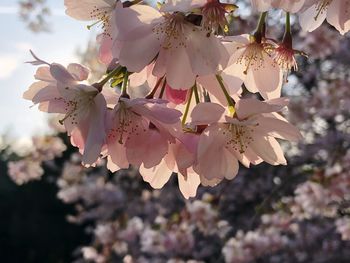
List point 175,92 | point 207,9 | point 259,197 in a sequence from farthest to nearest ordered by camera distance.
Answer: point 259,197 < point 175,92 < point 207,9

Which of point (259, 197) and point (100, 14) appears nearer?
point (100, 14)

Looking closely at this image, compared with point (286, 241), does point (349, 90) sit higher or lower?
higher

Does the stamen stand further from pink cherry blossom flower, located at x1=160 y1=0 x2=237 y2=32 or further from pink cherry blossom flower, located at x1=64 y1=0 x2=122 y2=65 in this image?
pink cherry blossom flower, located at x1=64 y1=0 x2=122 y2=65

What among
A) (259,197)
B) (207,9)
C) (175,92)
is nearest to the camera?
(207,9)

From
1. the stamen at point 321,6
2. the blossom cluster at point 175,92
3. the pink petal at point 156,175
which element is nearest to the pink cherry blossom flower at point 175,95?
the blossom cluster at point 175,92

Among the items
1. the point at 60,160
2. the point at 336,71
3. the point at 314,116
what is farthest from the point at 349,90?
the point at 60,160

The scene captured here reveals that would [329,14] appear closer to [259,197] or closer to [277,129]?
[277,129]

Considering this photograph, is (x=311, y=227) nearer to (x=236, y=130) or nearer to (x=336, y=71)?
(x=336, y=71)

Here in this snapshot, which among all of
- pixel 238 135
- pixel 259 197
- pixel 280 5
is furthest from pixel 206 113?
pixel 259 197
